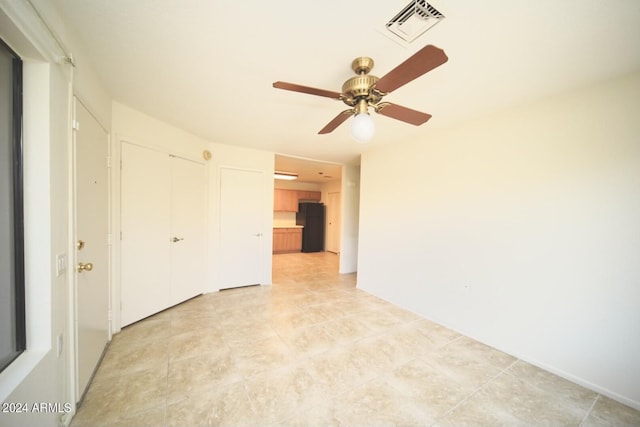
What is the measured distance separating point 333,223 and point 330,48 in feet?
20.3

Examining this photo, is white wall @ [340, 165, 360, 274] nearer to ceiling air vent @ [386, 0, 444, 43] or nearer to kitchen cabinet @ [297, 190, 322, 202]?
kitchen cabinet @ [297, 190, 322, 202]

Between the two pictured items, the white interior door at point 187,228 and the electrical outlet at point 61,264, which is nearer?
the electrical outlet at point 61,264

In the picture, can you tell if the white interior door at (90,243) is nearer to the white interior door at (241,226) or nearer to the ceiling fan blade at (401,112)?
the white interior door at (241,226)

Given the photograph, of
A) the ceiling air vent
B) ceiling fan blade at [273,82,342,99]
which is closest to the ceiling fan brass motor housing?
ceiling fan blade at [273,82,342,99]

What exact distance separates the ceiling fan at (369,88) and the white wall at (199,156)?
2070 mm

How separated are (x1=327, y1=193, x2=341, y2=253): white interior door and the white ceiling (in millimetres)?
5197

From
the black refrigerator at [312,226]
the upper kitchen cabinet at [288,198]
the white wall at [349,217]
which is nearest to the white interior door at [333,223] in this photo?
the black refrigerator at [312,226]

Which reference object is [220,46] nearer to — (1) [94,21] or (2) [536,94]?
(1) [94,21]

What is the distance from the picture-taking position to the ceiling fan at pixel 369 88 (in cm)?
109

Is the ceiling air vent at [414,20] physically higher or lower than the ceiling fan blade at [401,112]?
higher

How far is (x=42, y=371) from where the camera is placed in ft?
3.64

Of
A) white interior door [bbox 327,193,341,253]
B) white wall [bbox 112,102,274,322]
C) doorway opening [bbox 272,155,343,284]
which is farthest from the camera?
white interior door [bbox 327,193,341,253]

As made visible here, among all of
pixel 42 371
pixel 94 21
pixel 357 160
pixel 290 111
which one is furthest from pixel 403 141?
A: pixel 42 371

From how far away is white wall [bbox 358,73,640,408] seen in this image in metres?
1.63
